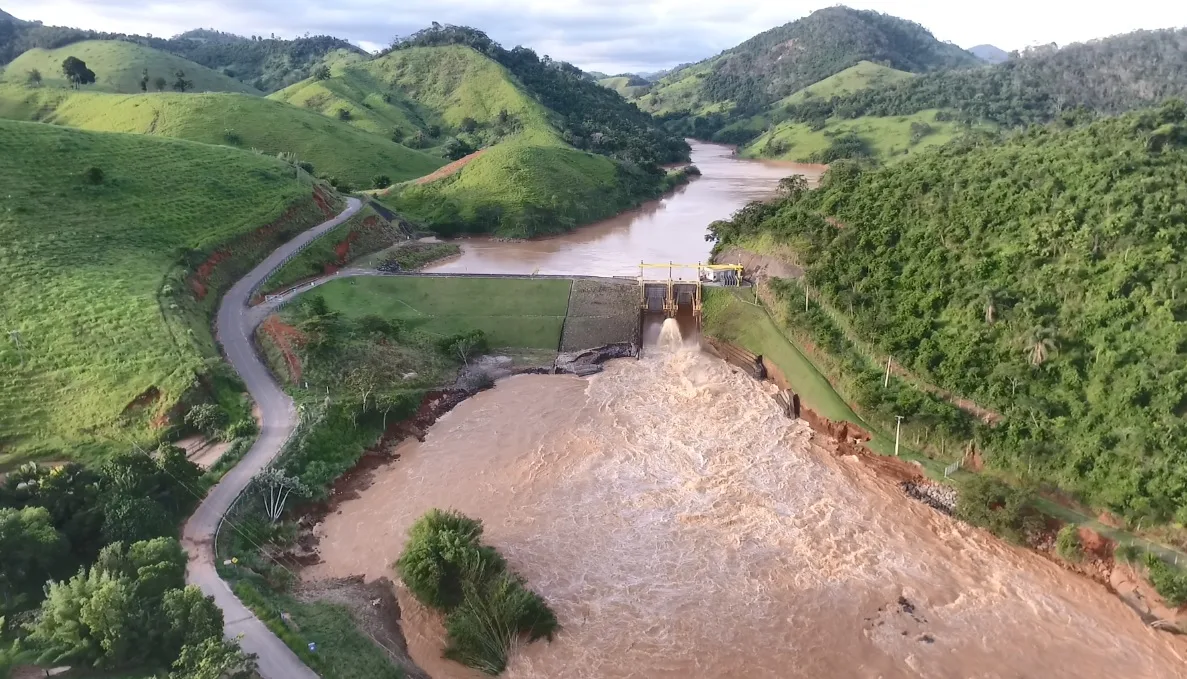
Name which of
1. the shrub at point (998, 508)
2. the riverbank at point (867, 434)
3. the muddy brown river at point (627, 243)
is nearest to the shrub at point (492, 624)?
the shrub at point (998, 508)

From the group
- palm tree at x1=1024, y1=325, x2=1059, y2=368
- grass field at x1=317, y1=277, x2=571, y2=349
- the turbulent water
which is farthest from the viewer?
grass field at x1=317, y1=277, x2=571, y2=349

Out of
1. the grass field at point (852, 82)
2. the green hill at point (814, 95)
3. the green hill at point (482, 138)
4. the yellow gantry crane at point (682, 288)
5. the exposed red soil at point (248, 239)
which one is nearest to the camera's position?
the exposed red soil at point (248, 239)

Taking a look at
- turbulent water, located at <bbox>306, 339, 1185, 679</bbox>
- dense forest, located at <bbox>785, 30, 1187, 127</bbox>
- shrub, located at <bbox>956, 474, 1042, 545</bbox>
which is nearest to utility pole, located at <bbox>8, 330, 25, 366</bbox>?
turbulent water, located at <bbox>306, 339, 1185, 679</bbox>

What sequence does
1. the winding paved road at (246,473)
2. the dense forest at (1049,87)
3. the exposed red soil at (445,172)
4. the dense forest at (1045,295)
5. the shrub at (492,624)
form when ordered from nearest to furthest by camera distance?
the winding paved road at (246,473)
the shrub at (492,624)
the dense forest at (1045,295)
the exposed red soil at (445,172)
the dense forest at (1049,87)

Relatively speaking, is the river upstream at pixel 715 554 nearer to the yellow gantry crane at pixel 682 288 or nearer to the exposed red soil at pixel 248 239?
the yellow gantry crane at pixel 682 288

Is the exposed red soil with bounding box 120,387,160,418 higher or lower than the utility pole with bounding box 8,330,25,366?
lower

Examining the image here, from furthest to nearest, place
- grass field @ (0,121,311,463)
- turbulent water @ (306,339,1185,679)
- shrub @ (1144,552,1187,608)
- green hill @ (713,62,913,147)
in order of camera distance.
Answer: green hill @ (713,62,913,147), grass field @ (0,121,311,463), shrub @ (1144,552,1187,608), turbulent water @ (306,339,1185,679)

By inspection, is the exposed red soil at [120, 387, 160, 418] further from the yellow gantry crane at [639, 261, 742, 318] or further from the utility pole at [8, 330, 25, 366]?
the yellow gantry crane at [639, 261, 742, 318]

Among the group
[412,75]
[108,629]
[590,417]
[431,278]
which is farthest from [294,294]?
[412,75]
